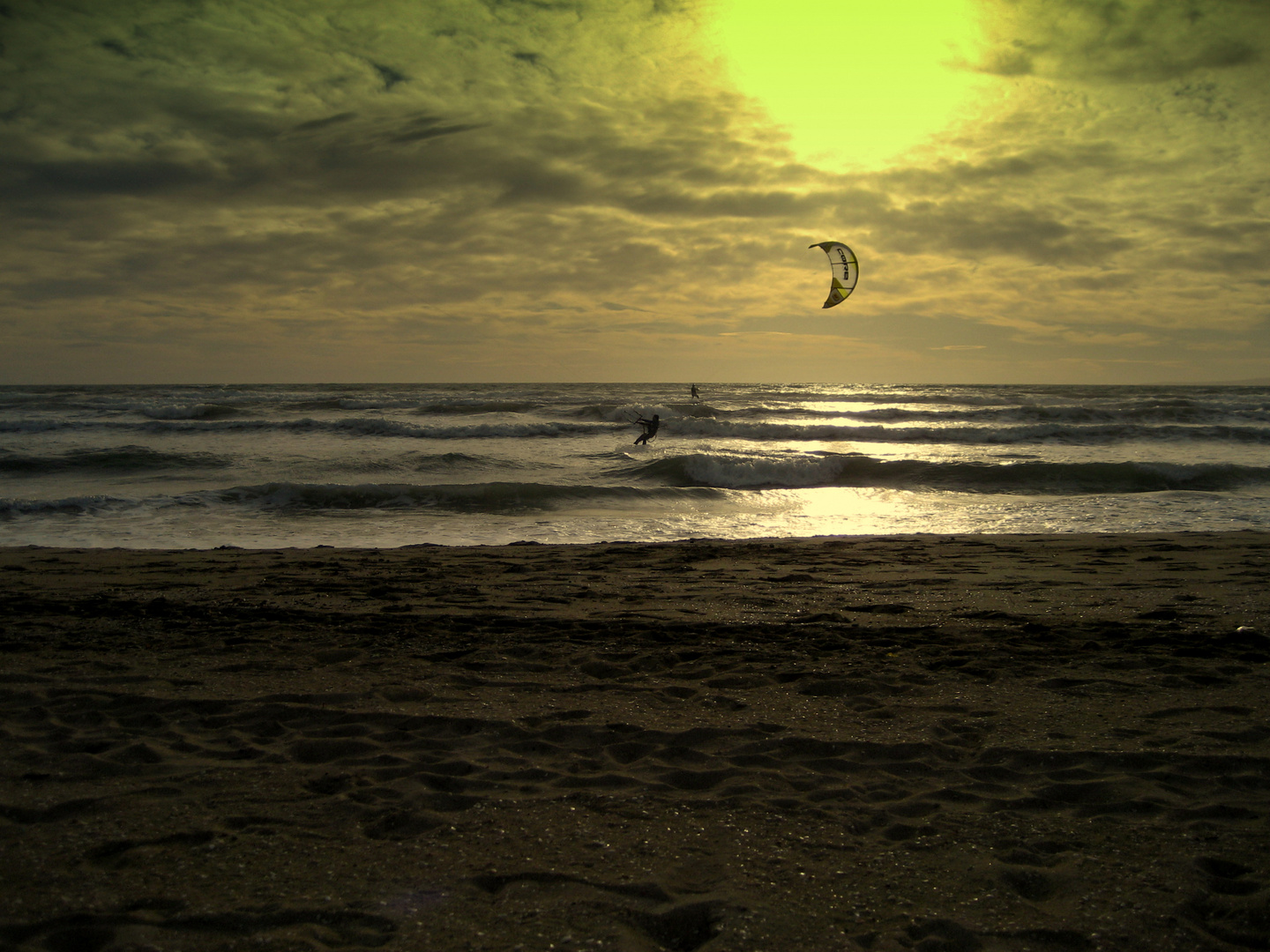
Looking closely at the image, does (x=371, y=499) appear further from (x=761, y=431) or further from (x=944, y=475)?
(x=761, y=431)

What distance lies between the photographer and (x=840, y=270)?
14.6m

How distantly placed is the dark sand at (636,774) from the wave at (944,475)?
951 cm

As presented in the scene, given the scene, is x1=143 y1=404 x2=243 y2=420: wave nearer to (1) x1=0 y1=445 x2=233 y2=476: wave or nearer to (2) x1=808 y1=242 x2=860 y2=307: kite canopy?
(1) x1=0 y1=445 x2=233 y2=476: wave

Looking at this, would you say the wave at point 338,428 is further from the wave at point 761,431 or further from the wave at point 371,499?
the wave at point 371,499

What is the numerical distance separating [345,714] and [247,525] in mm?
7719

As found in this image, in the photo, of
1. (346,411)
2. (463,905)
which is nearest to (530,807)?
(463,905)

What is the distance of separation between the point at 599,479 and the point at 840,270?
648 cm

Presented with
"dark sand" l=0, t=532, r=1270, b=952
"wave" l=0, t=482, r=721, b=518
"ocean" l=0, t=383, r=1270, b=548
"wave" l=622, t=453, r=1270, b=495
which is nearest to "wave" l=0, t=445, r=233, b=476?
"ocean" l=0, t=383, r=1270, b=548

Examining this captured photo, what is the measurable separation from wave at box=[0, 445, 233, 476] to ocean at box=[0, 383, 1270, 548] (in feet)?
0.26

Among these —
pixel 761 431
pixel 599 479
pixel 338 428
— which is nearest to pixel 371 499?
pixel 599 479

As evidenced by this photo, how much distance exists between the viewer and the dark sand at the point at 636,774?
212 cm

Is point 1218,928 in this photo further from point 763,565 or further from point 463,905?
point 763,565

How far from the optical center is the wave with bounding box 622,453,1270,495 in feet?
47.6

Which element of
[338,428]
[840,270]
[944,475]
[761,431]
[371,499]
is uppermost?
[840,270]
